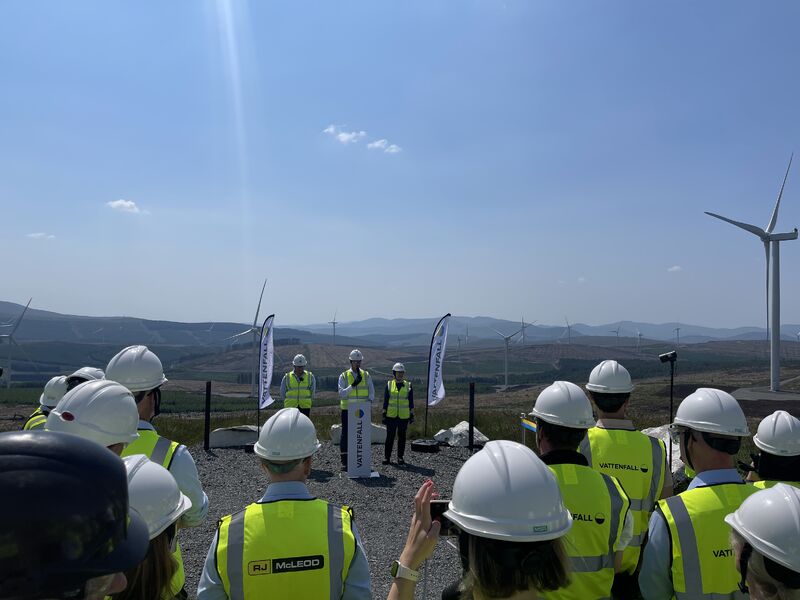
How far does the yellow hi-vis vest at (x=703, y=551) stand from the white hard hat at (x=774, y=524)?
0.70 meters

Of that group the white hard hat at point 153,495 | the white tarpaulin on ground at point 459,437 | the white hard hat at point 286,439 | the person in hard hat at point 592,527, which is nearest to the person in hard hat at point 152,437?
the white hard hat at point 286,439

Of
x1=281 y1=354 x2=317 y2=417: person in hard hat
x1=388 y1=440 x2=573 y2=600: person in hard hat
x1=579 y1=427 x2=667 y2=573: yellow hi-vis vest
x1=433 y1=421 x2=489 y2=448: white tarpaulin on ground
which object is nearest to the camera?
x1=388 y1=440 x2=573 y2=600: person in hard hat

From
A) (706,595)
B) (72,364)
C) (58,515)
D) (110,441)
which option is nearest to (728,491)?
(706,595)

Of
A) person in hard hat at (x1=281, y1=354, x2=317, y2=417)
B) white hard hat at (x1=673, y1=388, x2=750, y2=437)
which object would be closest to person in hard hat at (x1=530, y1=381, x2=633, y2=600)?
white hard hat at (x1=673, y1=388, x2=750, y2=437)

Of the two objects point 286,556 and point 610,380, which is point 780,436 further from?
point 286,556

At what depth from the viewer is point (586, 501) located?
2.88 metres

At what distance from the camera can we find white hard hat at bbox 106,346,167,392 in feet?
12.9

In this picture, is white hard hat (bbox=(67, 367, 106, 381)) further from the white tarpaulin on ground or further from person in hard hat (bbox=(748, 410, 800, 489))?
the white tarpaulin on ground

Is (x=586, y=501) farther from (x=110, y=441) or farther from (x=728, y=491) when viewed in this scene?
(x=110, y=441)

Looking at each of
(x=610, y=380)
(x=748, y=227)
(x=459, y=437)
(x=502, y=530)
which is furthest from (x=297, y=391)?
(x=748, y=227)

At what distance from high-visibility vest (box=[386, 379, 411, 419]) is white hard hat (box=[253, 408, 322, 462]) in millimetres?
8893

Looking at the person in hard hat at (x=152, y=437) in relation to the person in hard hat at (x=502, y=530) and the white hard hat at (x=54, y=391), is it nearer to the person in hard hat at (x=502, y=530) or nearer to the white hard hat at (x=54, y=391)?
the person in hard hat at (x=502, y=530)

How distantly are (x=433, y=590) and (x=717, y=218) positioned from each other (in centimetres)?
2883

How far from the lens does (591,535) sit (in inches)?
113
